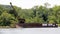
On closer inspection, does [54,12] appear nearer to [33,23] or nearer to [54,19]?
[54,19]

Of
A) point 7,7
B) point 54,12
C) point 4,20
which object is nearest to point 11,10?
point 7,7

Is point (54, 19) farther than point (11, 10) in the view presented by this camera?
No

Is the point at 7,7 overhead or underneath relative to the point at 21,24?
overhead

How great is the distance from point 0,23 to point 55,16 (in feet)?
19.0

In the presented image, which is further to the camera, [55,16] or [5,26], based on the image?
[55,16]

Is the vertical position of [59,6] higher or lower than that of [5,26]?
higher

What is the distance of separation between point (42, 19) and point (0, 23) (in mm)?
4302

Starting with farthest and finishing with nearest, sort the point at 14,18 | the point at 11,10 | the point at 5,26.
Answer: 1. the point at 11,10
2. the point at 14,18
3. the point at 5,26

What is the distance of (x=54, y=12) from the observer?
23.7 meters

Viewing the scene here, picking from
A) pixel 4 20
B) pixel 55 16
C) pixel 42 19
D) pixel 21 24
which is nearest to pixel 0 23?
pixel 4 20

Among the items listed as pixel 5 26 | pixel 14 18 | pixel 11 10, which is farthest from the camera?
pixel 11 10

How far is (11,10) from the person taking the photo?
81.2ft

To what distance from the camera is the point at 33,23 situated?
886 inches

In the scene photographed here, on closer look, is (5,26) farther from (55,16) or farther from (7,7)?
(55,16)
